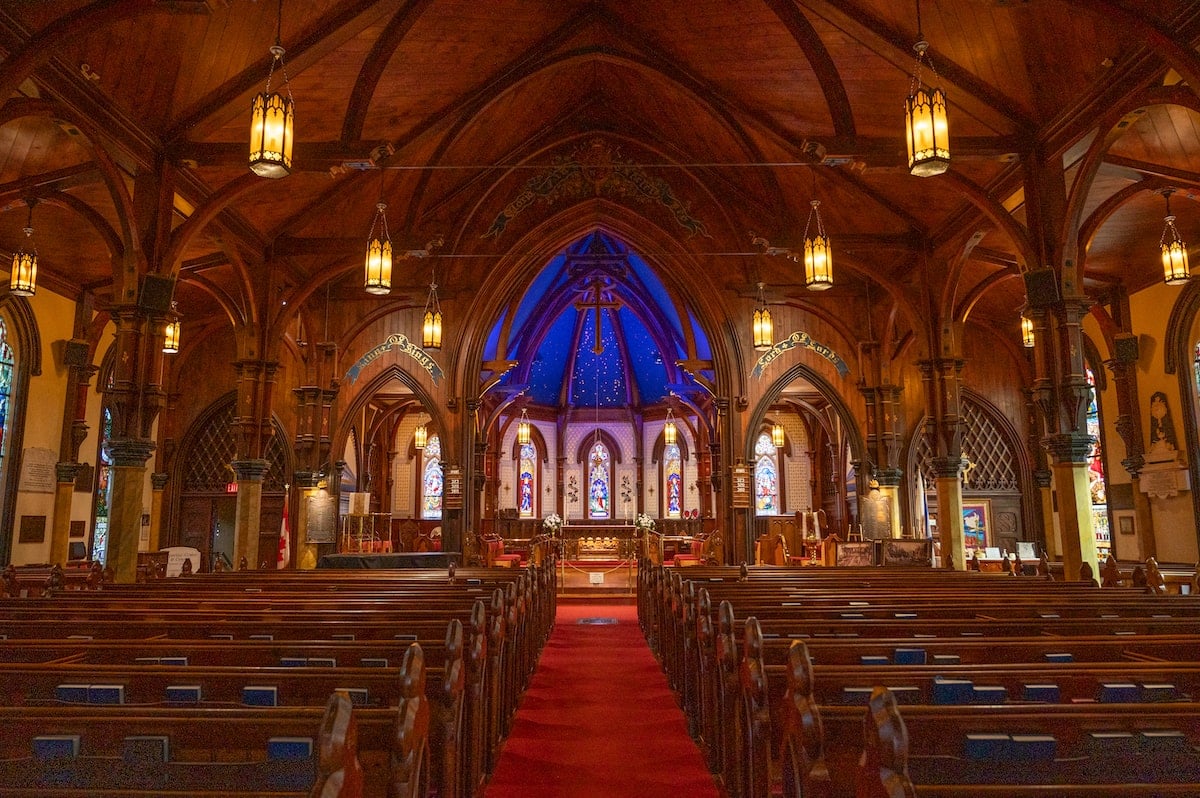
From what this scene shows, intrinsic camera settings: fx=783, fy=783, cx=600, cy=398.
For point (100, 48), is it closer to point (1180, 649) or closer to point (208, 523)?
point (1180, 649)

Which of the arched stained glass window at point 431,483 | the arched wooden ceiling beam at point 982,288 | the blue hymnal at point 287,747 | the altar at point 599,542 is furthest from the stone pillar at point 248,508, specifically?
the arched stained glass window at point 431,483

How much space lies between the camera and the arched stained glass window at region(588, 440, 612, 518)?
3123cm

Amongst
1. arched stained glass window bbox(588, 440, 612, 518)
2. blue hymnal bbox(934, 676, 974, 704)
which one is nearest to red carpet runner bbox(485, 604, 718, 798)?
blue hymnal bbox(934, 676, 974, 704)

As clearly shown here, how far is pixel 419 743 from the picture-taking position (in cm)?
272

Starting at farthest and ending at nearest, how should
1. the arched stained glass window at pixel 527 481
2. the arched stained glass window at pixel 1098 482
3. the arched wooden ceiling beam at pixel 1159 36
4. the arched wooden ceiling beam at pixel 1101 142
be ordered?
1. the arched stained glass window at pixel 527 481
2. the arched stained glass window at pixel 1098 482
3. the arched wooden ceiling beam at pixel 1101 142
4. the arched wooden ceiling beam at pixel 1159 36

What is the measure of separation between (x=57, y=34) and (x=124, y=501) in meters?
5.49

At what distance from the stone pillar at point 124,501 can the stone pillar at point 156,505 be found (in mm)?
10308

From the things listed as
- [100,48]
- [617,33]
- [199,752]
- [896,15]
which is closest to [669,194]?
[617,33]

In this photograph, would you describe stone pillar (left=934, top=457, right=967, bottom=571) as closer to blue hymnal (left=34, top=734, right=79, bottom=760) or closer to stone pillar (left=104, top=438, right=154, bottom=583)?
stone pillar (left=104, top=438, right=154, bottom=583)

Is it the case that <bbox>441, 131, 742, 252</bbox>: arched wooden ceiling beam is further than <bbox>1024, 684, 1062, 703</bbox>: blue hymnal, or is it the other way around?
<bbox>441, 131, 742, 252</bbox>: arched wooden ceiling beam

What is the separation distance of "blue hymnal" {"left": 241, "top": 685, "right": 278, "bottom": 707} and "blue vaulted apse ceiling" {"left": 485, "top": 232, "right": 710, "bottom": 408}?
16152 mm

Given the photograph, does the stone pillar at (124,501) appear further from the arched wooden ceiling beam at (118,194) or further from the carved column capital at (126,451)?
Answer: the arched wooden ceiling beam at (118,194)

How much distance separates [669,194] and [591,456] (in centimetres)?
1481

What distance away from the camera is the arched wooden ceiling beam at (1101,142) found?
8.17 metres
